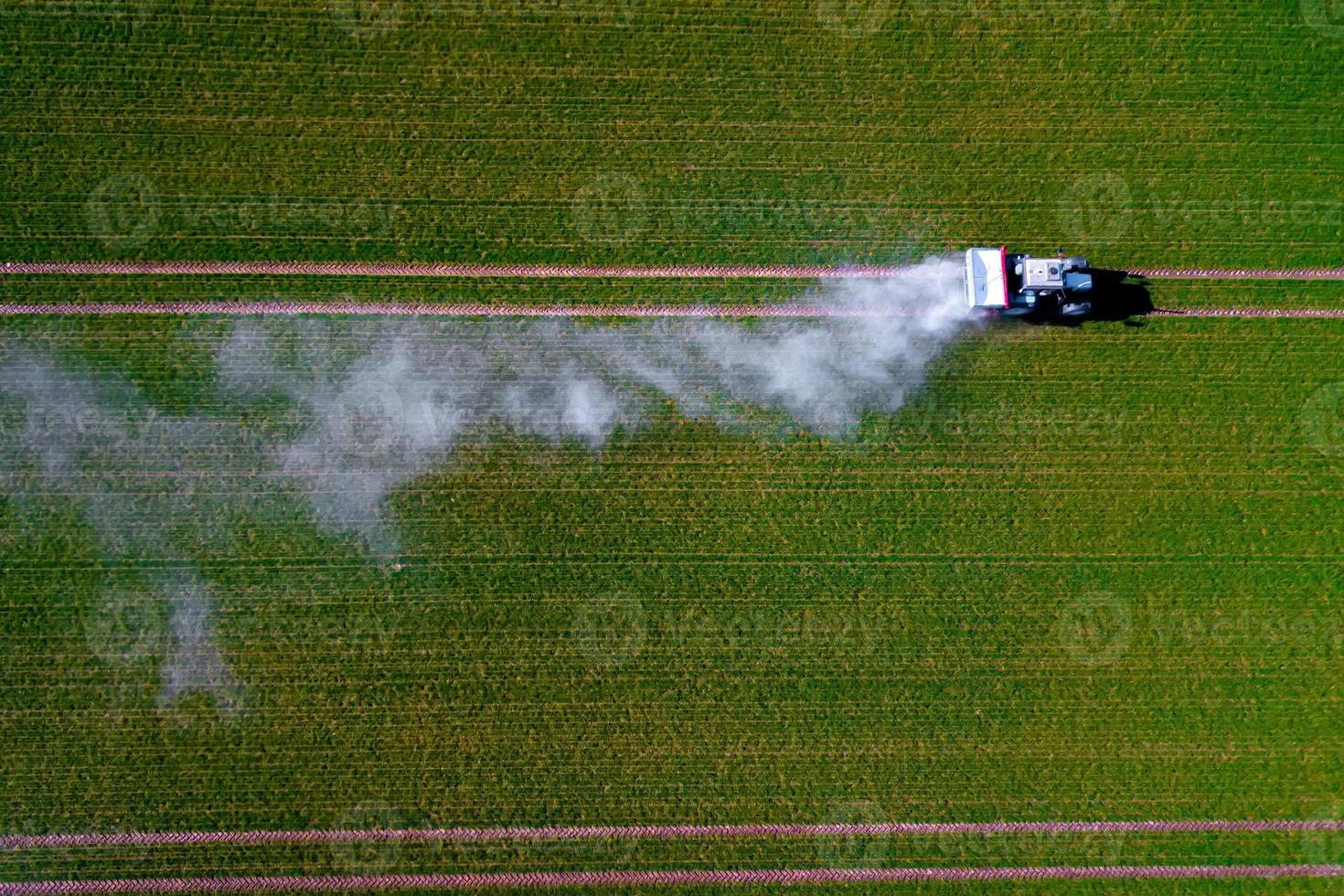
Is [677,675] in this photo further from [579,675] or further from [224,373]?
[224,373]

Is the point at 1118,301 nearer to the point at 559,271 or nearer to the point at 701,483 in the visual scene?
the point at 701,483

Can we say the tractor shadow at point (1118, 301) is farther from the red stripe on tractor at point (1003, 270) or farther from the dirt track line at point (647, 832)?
the dirt track line at point (647, 832)

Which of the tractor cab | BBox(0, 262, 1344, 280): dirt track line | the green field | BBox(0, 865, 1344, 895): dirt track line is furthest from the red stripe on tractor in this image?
BBox(0, 865, 1344, 895): dirt track line

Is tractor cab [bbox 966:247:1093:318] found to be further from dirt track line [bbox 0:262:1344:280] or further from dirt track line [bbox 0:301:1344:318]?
dirt track line [bbox 0:301:1344:318]

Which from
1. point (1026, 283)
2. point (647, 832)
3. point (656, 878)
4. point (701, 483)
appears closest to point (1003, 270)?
point (1026, 283)

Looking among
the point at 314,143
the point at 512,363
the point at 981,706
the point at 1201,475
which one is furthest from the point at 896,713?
the point at 314,143

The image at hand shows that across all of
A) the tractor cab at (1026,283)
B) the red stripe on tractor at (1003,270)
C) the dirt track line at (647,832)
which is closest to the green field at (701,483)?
the dirt track line at (647,832)
